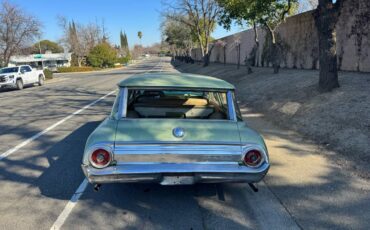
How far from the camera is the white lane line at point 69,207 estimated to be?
383 centimetres

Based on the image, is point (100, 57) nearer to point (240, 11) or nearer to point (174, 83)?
point (240, 11)

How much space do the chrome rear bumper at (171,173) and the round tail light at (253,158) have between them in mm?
68

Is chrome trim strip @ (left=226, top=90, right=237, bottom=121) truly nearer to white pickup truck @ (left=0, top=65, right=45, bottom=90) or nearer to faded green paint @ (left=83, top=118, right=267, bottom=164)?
faded green paint @ (left=83, top=118, right=267, bottom=164)

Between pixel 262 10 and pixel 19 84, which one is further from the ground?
pixel 262 10

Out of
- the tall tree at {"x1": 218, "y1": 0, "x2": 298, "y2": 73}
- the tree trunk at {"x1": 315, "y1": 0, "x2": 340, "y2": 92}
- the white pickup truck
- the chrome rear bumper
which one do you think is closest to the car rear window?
A: the chrome rear bumper

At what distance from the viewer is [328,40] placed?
9523 millimetres

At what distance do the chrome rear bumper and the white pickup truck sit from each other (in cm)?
2314

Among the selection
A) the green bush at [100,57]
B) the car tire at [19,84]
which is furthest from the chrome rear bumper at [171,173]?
the green bush at [100,57]

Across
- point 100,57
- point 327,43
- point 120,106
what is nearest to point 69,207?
point 120,106

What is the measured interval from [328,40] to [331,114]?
8.88 feet

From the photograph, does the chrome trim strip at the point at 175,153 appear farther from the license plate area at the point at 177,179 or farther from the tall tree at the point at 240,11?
the tall tree at the point at 240,11

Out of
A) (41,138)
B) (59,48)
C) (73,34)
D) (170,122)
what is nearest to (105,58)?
(73,34)

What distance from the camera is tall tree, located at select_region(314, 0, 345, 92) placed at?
30.7 ft

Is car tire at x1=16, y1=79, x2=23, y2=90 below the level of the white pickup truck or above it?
below
